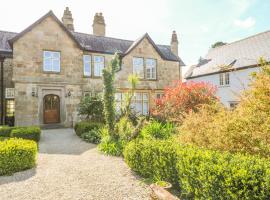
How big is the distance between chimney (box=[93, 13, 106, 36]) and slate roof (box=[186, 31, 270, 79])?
37.5 feet

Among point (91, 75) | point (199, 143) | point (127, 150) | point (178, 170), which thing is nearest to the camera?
point (178, 170)

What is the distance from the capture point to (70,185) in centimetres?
646

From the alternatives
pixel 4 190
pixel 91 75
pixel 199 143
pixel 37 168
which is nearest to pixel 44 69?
pixel 91 75

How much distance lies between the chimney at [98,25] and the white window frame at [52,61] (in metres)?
6.69

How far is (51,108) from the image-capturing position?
731 inches

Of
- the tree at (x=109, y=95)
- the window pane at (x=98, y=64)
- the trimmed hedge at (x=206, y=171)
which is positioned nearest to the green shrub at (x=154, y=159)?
the trimmed hedge at (x=206, y=171)

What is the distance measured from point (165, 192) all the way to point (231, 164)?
4.55ft

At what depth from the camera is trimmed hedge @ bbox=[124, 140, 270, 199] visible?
13.0 ft

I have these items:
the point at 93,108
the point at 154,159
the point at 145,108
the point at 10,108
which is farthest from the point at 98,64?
the point at 154,159

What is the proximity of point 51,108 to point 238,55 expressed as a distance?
61.9 ft

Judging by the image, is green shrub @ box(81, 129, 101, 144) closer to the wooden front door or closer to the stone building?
the stone building

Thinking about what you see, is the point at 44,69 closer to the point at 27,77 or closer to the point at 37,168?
the point at 27,77

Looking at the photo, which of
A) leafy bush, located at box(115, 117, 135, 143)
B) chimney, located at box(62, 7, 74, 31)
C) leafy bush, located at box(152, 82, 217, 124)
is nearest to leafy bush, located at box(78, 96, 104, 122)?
leafy bush, located at box(152, 82, 217, 124)

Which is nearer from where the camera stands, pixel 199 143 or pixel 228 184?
pixel 228 184
